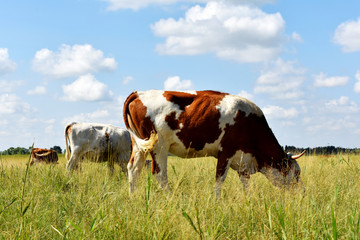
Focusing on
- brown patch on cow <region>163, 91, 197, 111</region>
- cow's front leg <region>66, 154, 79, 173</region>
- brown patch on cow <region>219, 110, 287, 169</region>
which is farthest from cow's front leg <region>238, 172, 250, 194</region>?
cow's front leg <region>66, 154, 79, 173</region>

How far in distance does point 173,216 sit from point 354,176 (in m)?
5.30

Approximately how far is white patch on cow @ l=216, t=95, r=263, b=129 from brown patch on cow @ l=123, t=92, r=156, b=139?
1.22 metres

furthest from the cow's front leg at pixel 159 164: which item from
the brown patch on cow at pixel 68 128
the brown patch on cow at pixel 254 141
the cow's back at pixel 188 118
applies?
the brown patch on cow at pixel 68 128

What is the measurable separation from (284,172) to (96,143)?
597cm

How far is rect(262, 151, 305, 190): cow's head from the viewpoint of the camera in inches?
258

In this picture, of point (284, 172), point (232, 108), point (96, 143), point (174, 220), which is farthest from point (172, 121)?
point (96, 143)

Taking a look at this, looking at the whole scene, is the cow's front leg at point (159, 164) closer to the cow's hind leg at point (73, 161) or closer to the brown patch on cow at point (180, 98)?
the brown patch on cow at point (180, 98)

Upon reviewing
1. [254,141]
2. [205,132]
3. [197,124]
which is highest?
[197,124]

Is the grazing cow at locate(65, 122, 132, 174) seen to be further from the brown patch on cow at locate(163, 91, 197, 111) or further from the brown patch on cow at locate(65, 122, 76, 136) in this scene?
the brown patch on cow at locate(163, 91, 197, 111)

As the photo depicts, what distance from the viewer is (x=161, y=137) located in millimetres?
6273

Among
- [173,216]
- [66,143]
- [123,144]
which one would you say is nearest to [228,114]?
[173,216]

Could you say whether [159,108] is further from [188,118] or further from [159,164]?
[159,164]

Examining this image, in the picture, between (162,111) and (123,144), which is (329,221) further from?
(123,144)

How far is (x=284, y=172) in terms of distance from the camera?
665 centimetres
